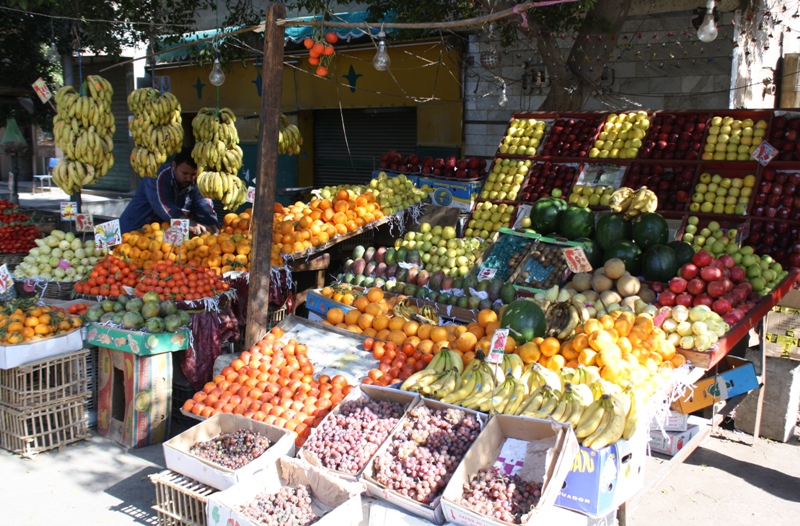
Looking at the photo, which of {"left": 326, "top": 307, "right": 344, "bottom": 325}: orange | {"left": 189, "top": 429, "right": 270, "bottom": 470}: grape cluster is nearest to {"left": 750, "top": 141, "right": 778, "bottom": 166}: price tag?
{"left": 326, "top": 307, "right": 344, "bottom": 325}: orange

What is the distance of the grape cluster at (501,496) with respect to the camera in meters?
2.86

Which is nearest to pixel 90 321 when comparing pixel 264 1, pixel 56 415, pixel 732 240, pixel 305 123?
pixel 56 415

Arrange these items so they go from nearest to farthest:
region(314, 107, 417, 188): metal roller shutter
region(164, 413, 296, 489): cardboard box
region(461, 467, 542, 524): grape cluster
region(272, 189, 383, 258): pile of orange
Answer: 1. region(461, 467, 542, 524): grape cluster
2. region(164, 413, 296, 489): cardboard box
3. region(272, 189, 383, 258): pile of orange
4. region(314, 107, 417, 188): metal roller shutter

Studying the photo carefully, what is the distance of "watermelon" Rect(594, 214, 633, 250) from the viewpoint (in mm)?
5617

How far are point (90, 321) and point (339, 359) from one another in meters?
1.95

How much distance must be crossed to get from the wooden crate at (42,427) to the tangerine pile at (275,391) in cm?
128

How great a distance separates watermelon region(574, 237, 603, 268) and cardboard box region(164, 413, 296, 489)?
310 centimetres

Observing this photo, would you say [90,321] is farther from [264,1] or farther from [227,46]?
[264,1]

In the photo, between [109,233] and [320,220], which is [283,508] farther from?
[320,220]

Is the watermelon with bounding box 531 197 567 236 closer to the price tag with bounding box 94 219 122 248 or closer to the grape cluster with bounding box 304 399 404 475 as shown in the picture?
the grape cluster with bounding box 304 399 404 475

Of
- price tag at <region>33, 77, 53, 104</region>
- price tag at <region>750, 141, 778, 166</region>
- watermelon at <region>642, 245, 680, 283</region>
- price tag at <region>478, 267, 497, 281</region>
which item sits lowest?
price tag at <region>478, 267, 497, 281</region>

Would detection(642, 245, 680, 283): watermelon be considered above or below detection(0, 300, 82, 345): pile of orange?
above

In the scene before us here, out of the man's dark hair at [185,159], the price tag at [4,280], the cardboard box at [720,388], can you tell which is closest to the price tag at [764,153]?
the cardboard box at [720,388]

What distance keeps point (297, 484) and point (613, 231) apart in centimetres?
360
